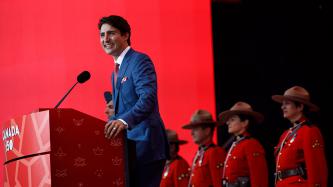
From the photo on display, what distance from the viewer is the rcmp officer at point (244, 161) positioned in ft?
17.7

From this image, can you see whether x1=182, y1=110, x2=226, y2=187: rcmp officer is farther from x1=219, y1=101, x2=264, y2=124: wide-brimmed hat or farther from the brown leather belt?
the brown leather belt

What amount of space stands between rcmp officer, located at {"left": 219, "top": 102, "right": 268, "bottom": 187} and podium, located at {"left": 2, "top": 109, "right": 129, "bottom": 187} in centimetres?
277

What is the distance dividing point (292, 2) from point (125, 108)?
405 cm

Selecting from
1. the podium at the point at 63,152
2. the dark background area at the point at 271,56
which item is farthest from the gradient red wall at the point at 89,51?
the podium at the point at 63,152

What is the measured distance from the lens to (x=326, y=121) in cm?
664

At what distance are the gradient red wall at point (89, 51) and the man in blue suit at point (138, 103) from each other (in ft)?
7.77

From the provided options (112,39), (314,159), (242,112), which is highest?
(112,39)

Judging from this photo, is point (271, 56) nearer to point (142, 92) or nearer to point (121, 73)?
point (121, 73)

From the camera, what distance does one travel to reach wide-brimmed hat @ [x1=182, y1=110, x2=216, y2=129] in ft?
19.8

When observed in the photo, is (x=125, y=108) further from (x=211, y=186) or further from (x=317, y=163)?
(x=211, y=186)

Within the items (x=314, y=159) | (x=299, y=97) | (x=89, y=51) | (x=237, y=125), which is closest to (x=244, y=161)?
(x=237, y=125)

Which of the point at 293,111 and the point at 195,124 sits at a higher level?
the point at 293,111

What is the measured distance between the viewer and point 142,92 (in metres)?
2.83

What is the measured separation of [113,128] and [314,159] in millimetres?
2298
